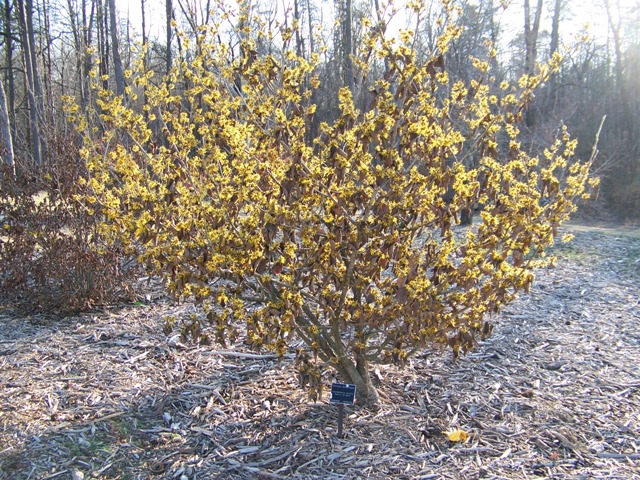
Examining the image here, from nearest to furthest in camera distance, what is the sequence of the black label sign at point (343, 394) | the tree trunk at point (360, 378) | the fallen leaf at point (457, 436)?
1. the black label sign at point (343, 394)
2. the fallen leaf at point (457, 436)
3. the tree trunk at point (360, 378)

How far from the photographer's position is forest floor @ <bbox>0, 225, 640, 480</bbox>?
287 cm

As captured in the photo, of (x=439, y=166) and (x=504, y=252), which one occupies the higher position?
(x=439, y=166)

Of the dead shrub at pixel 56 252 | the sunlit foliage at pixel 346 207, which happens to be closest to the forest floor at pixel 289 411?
the dead shrub at pixel 56 252

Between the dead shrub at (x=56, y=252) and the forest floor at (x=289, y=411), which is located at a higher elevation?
the dead shrub at (x=56, y=252)

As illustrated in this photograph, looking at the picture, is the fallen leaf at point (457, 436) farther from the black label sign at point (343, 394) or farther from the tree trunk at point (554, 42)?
the tree trunk at point (554, 42)

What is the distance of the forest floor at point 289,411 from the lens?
2.87m

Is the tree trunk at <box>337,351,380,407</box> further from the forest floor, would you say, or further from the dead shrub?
the dead shrub

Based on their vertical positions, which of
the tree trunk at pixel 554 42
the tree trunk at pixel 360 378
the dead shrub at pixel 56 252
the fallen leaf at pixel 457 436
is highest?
the tree trunk at pixel 554 42

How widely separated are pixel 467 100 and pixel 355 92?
2.14 ft

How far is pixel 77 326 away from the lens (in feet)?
15.4

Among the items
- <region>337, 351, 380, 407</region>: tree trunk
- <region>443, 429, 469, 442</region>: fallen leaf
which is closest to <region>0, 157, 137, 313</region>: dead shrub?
<region>337, 351, 380, 407</region>: tree trunk

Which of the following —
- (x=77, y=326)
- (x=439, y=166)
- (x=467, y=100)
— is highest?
(x=467, y=100)

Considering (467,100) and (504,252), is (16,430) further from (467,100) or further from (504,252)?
(467,100)

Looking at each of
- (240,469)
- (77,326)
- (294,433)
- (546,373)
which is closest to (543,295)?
(546,373)
